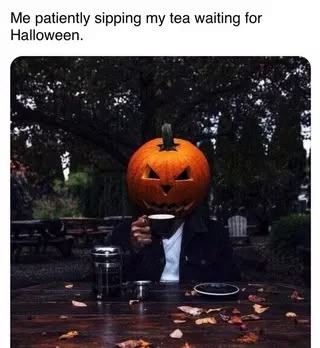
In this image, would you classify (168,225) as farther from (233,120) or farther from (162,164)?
(233,120)

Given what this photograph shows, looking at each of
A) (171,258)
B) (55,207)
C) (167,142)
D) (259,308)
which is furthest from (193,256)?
(55,207)

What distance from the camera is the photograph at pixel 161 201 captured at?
2293 millimetres

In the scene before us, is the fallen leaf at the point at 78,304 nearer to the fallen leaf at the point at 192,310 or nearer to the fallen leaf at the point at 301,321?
the fallen leaf at the point at 192,310

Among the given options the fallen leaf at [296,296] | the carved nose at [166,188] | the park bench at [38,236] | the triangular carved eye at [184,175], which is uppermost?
the triangular carved eye at [184,175]

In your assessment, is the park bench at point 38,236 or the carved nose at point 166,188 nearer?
the carved nose at point 166,188

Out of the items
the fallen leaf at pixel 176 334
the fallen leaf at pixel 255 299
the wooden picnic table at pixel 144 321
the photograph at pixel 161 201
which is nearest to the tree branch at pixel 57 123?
the photograph at pixel 161 201

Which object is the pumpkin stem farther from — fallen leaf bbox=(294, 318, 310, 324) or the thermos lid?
fallen leaf bbox=(294, 318, 310, 324)

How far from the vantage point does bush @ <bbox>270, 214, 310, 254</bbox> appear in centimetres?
969

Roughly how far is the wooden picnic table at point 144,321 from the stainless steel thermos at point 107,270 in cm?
5

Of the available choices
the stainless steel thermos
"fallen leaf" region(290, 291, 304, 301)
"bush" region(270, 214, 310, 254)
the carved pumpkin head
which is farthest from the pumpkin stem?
"bush" region(270, 214, 310, 254)

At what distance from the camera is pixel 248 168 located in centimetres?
779
